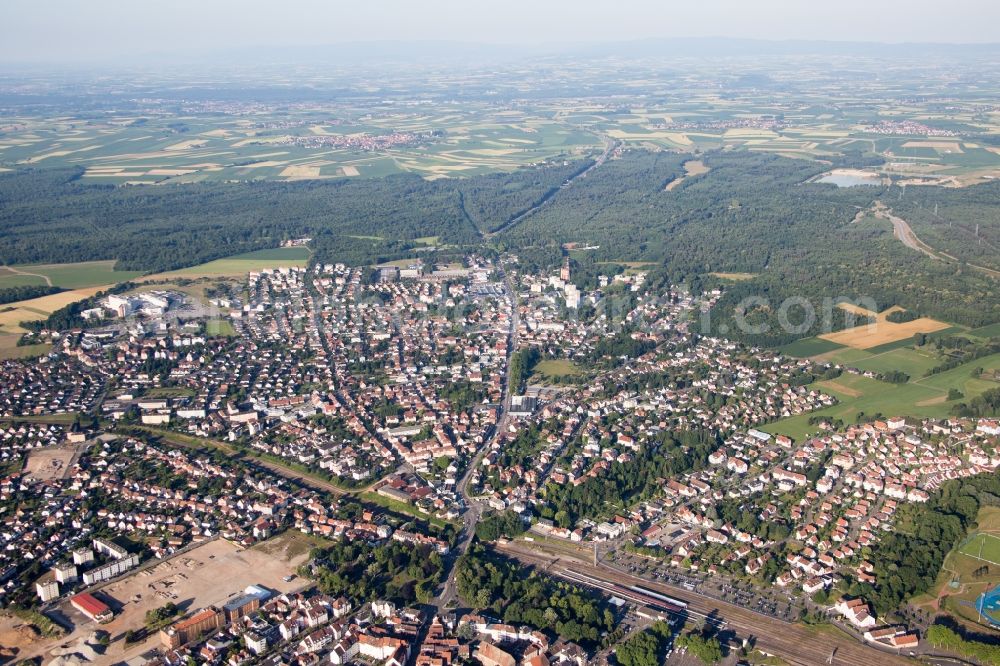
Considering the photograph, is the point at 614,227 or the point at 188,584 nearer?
the point at 188,584

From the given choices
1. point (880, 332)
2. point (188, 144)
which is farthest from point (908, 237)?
point (188, 144)

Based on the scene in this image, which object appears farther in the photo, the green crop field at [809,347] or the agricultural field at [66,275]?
the agricultural field at [66,275]

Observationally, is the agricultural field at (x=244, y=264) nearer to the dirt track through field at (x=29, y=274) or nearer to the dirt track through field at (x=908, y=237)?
the dirt track through field at (x=29, y=274)

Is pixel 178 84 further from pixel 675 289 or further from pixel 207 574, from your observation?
pixel 207 574

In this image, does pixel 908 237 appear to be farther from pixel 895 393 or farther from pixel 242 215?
pixel 242 215

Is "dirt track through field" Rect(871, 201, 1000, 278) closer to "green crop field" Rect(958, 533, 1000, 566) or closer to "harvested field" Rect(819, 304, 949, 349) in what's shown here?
"harvested field" Rect(819, 304, 949, 349)

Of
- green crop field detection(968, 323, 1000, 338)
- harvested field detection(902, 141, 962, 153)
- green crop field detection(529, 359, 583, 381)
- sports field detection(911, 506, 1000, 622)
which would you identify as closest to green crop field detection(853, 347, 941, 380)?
green crop field detection(968, 323, 1000, 338)

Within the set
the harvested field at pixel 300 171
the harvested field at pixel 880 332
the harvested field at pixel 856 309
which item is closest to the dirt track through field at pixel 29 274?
the harvested field at pixel 300 171
